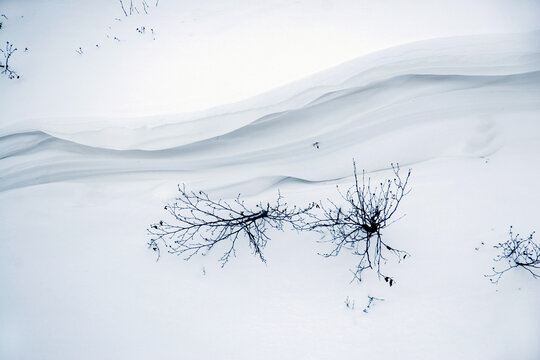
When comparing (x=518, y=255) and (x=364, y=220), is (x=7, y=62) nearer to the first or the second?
(x=364, y=220)

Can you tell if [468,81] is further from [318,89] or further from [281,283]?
[281,283]

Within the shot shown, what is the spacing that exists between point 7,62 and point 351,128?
296cm

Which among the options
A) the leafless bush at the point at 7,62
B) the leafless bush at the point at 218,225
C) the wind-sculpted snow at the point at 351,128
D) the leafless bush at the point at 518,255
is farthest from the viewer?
the leafless bush at the point at 7,62

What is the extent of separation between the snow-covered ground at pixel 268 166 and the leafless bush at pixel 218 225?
0.08m

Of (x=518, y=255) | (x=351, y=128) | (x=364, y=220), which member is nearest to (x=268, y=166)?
(x=351, y=128)

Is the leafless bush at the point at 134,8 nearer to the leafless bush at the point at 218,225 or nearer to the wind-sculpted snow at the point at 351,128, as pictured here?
the wind-sculpted snow at the point at 351,128

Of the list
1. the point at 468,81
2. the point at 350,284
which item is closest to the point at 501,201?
the point at 468,81

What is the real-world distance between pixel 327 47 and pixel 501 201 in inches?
66.1

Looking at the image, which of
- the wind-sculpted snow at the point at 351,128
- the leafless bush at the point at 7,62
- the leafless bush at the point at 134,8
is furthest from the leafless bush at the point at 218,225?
the leafless bush at the point at 7,62

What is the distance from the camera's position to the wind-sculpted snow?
257cm

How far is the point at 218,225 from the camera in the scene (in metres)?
2.46

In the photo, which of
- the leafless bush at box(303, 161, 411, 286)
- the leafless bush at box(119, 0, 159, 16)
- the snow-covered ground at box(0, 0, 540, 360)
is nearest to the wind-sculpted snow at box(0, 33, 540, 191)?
the snow-covered ground at box(0, 0, 540, 360)

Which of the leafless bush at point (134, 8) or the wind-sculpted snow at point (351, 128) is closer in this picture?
the wind-sculpted snow at point (351, 128)

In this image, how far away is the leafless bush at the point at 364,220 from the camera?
230 cm
